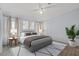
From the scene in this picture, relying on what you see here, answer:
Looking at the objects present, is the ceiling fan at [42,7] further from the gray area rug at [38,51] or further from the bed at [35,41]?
the gray area rug at [38,51]

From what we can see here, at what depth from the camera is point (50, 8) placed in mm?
1831

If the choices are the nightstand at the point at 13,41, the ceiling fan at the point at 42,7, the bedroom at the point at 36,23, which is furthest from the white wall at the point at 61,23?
the nightstand at the point at 13,41

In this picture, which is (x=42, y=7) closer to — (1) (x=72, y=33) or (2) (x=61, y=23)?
(2) (x=61, y=23)

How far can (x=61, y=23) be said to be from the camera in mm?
1899

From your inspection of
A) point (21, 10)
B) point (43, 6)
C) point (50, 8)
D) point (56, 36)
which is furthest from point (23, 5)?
point (56, 36)

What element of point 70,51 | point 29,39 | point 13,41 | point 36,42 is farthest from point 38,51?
point 70,51

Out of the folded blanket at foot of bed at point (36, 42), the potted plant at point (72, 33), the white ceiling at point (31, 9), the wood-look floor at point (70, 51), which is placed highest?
the white ceiling at point (31, 9)

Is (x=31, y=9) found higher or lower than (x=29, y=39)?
higher

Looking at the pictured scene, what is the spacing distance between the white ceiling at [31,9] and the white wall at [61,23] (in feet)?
0.32

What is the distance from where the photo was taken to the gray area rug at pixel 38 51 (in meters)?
1.83

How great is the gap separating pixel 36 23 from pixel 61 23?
0.55 meters

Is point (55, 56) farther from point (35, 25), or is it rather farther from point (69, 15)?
point (69, 15)

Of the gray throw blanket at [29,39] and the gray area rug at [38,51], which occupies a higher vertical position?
the gray throw blanket at [29,39]

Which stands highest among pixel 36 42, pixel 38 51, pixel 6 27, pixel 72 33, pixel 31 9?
pixel 31 9
